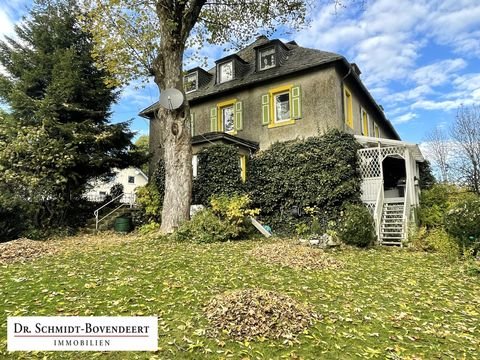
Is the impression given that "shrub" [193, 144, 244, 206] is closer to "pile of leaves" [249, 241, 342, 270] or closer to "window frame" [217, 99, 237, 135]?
"window frame" [217, 99, 237, 135]

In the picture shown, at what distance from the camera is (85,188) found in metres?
14.4

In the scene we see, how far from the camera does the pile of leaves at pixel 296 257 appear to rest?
21.7 ft

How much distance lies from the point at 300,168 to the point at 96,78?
1053 cm

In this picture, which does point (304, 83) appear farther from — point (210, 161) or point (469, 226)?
point (469, 226)

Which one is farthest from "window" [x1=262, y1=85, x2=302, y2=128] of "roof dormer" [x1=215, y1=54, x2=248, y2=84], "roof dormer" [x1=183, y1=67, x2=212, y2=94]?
"roof dormer" [x1=183, y1=67, x2=212, y2=94]

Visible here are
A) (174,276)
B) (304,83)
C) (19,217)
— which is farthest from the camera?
(304,83)

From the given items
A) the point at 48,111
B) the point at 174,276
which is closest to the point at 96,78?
the point at 48,111

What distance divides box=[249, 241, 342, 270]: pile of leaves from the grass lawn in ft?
0.92

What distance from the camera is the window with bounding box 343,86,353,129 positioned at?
41.9 feet

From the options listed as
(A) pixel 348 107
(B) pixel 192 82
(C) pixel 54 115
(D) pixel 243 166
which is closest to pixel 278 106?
(A) pixel 348 107

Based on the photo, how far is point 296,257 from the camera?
7.00m

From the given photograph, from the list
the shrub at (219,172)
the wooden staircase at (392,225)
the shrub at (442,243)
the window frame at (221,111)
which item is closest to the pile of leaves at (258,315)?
the shrub at (442,243)

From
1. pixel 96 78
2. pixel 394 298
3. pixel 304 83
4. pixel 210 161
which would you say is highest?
pixel 96 78

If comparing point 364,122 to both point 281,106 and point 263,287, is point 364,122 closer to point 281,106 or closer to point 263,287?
point 281,106
